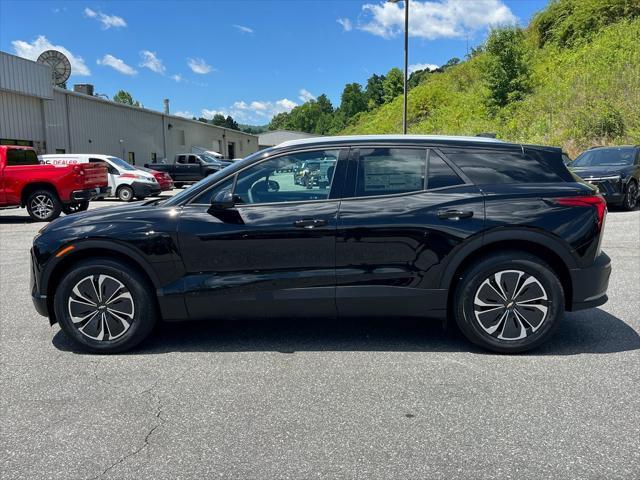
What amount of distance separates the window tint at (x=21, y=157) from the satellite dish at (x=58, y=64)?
15.4 m

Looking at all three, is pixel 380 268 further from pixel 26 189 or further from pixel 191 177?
pixel 191 177

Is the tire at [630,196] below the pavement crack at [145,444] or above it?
above

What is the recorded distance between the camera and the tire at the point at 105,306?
409 centimetres

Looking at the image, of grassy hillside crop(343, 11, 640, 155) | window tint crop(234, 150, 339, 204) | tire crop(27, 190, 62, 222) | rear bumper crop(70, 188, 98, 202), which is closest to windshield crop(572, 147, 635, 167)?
grassy hillside crop(343, 11, 640, 155)

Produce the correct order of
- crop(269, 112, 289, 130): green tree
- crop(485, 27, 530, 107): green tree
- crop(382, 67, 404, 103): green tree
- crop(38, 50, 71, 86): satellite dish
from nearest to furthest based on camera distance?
crop(38, 50, 71, 86): satellite dish < crop(485, 27, 530, 107): green tree < crop(382, 67, 404, 103): green tree < crop(269, 112, 289, 130): green tree

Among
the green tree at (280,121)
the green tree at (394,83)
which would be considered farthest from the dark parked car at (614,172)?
the green tree at (280,121)

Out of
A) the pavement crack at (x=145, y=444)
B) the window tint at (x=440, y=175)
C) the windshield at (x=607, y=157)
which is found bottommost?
the pavement crack at (x=145, y=444)

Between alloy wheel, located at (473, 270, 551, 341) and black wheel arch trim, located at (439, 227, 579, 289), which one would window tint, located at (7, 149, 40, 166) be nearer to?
black wheel arch trim, located at (439, 227, 579, 289)

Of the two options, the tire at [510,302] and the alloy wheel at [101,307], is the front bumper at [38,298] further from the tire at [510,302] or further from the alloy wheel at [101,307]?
the tire at [510,302]

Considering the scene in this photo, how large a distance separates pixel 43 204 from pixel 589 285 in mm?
12952

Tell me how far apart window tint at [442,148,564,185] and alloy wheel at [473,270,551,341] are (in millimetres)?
778

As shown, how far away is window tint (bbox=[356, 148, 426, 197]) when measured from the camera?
4.07 m

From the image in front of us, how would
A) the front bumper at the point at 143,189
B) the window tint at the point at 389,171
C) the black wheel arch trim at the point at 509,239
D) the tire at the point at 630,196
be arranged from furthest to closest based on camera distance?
1. the front bumper at the point at 143,189
2. the tire at the point at 630,196
3. the window tint at the point at 389,171
4. the black wheel arch trim at the point at 509,239

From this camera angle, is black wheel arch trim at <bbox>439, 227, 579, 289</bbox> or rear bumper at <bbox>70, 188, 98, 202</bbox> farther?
rear bumper at <bbox>70, 188, 98, 202</bbox>
